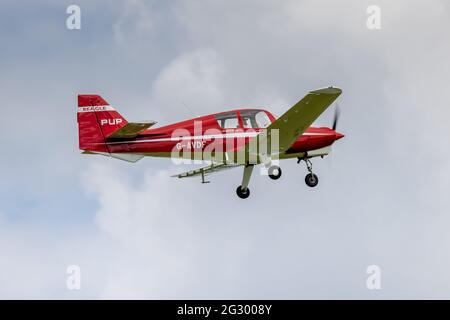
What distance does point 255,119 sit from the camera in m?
27.5

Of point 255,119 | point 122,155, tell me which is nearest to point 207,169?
point 255,119

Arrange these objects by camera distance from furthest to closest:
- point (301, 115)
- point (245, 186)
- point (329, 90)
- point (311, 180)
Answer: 1. point (311, 180)
2. point (245, 186)
3. point (301, 115)
4. point (329, 90)

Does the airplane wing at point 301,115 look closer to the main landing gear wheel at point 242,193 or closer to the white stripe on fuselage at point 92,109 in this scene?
the main landing gear wheel at point 242,193

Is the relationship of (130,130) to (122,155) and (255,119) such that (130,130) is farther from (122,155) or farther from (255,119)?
(255,119)

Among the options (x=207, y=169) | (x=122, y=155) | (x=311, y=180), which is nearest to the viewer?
(x=122, y=155)

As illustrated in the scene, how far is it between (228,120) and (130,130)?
3.20 m

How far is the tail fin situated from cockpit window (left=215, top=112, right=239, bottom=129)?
3.19 metres

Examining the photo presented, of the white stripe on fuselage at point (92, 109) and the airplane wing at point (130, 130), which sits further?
the white stripe on fuselage at point (92, 109)

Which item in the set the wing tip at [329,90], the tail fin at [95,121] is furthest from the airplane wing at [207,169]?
the wing tip at [329,90]

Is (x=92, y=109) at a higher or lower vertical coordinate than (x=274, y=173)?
higher

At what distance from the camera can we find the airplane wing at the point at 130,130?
26297 mm

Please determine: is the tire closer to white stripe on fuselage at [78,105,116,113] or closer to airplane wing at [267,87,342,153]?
airplane wing at [267,87,342,153]

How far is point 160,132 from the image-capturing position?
1075 inches

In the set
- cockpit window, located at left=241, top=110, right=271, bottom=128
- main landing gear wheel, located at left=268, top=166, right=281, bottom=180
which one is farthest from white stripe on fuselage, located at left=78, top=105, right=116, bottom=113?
main landing gear wheel, located at left=268, top=166, right=281, bottom=180
